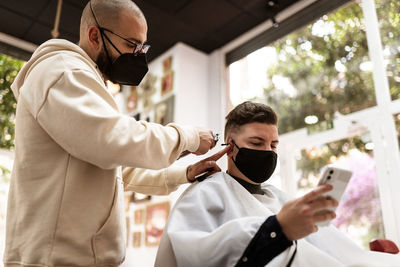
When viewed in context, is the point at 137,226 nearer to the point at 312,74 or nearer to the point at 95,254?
the point at 312,74

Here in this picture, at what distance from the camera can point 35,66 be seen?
4.50 ft

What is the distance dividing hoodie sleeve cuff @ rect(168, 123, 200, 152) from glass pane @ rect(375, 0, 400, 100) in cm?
236

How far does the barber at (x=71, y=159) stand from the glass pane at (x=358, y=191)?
235cm

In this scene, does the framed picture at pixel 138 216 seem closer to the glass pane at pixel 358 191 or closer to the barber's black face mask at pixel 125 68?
the glass pane at pixel 358 191

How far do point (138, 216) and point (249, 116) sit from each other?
10.0 ft

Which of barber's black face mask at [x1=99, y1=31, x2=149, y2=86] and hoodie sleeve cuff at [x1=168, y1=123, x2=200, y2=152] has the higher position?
barber's black face mask at [x1=99, y1=31, x2=149, y2=86]

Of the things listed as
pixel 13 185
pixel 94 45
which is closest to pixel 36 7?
pixel 94 45

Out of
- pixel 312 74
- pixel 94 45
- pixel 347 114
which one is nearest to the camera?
pixel 94 45

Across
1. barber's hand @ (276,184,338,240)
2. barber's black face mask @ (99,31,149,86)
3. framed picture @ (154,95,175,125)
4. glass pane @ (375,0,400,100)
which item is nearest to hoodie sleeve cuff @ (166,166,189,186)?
barber's black face mask @ (99,31,149,86)

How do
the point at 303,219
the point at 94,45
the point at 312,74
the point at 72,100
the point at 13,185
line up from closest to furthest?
the point at 303,219 → the point at 72,100 → the point at 13,185 → the point at 94,45 → the point at 312,74

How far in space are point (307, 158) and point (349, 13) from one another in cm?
163

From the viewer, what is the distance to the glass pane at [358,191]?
3239mm

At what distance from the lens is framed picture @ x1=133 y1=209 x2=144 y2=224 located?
14.6 ft

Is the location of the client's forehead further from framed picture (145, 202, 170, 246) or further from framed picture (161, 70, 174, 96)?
framed picture (161, 70, 174, 96)
